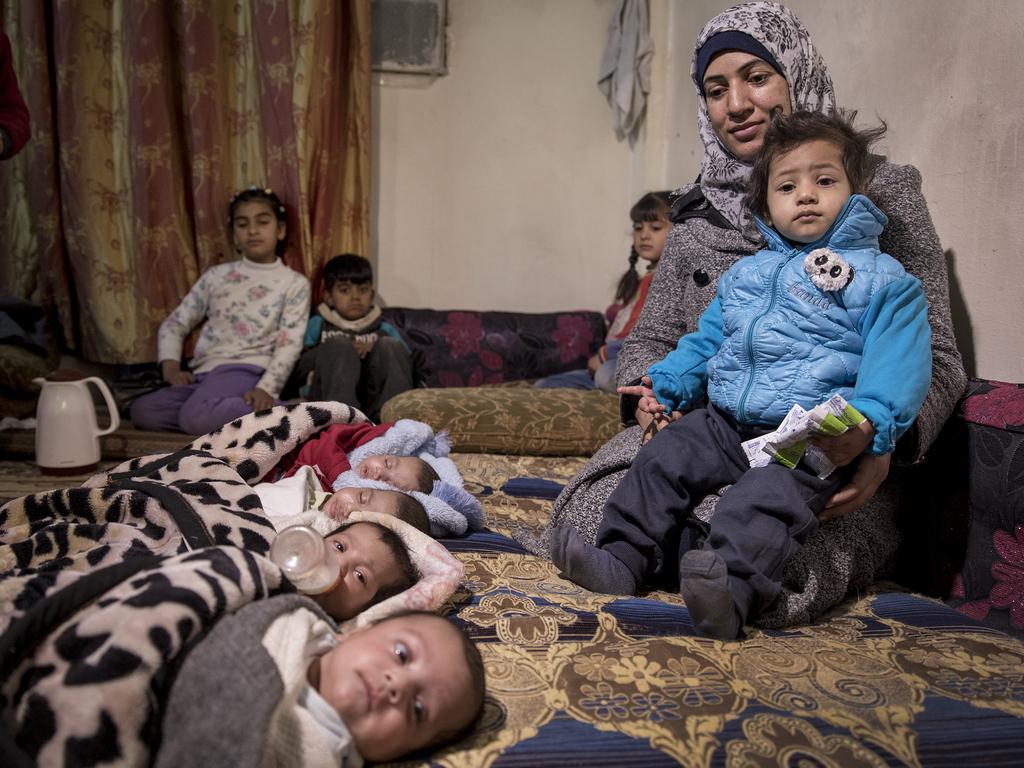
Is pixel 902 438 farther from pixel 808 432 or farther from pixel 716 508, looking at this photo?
pixel 716 508

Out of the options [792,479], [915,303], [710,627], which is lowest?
[710,627]

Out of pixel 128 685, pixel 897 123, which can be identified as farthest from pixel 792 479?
pixel 897 123

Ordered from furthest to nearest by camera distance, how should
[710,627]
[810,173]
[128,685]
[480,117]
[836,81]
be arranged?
[480,117] < [836,81] < [810,173] < [710,627] < [128,685]

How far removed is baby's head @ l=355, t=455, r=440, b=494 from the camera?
191 cm

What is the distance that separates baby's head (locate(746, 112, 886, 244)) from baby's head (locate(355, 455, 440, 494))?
101 centimetres

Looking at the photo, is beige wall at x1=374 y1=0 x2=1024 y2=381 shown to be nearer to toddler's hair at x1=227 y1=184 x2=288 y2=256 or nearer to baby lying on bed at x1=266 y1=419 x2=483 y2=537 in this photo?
toddler's hair at x1=227 y1=184 x2=288 y2=256

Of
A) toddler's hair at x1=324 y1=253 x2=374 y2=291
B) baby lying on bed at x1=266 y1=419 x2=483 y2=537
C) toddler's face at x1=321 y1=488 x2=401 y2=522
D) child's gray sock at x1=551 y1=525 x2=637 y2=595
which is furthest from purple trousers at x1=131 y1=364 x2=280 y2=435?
child's gray sock at x1=551 y1=525 x2=637 y2=595

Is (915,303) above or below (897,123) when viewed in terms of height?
below

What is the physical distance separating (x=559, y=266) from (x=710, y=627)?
123 inches

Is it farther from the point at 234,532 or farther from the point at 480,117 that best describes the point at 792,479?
the point at 480,117

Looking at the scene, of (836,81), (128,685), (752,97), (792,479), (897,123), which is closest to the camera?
(128,685)

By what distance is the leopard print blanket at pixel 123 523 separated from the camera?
47.7 inches

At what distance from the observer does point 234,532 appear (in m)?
1.36

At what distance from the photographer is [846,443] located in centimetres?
139
